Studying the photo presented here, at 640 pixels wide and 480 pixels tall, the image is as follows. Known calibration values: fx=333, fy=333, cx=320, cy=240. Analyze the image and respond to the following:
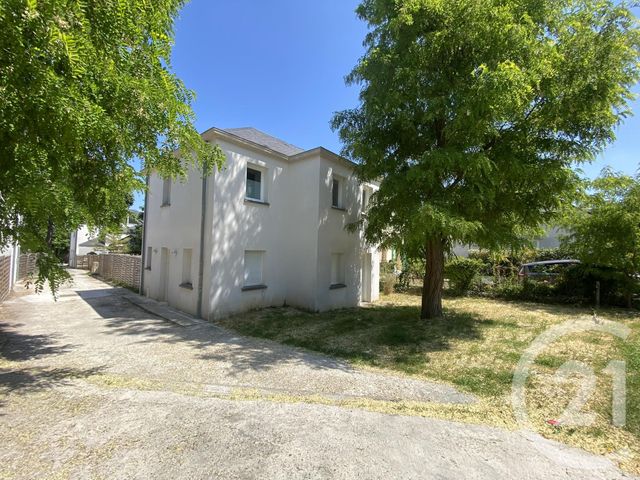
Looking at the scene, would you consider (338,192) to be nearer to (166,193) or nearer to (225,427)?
(166,193)

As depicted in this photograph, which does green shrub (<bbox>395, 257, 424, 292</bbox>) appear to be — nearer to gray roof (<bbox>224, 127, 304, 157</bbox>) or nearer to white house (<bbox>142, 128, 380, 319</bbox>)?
white house (<bbox>142, 128, 380, 319</bbox>)

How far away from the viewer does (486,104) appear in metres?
6.34

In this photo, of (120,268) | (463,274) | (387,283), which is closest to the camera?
(463,274)

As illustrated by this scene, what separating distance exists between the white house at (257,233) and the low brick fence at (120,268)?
376 centimetres

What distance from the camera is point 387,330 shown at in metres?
8.46

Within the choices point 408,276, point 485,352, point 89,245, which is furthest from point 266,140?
point 89,245

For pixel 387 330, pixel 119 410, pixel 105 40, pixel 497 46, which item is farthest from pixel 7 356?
pixel 497 46

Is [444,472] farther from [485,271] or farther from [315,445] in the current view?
[485,271]

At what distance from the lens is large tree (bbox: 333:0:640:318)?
22.1ft

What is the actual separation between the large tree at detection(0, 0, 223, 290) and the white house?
4.42 m

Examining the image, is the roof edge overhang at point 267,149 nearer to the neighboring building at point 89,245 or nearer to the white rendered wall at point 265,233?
the white rendered wall at point 265,233

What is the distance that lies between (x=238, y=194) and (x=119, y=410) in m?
6.94

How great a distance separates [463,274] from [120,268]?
1735 cm

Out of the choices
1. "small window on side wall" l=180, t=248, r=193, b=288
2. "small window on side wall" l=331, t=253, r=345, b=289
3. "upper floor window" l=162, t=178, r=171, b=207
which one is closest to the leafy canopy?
"small window on side wall" l=331, t=253, r=345, b=289
